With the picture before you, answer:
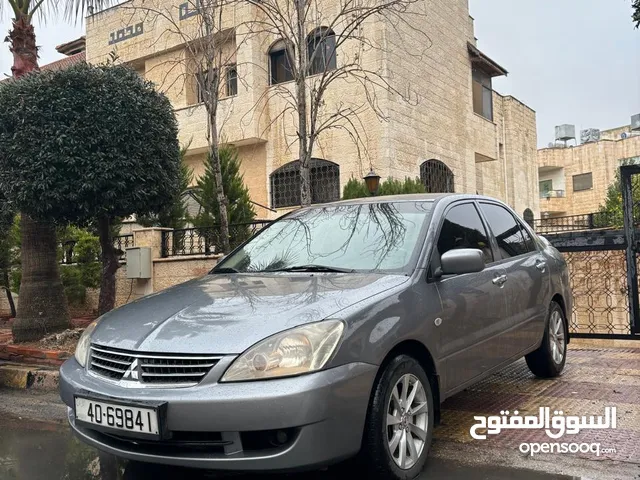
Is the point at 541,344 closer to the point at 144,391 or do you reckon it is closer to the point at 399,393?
the point at 399,393

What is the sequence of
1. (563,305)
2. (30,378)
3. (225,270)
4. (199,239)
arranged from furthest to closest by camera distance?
(199,239), (30,378), (563,305), (225,270)

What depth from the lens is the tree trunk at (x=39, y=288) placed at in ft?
25.0

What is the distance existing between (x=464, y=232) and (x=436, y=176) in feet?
47.3

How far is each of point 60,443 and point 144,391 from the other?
6.08 ft

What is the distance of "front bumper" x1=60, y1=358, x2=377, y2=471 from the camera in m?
2.66

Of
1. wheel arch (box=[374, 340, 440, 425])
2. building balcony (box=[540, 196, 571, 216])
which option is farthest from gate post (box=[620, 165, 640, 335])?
building balcony (box=[540, 196, 571, 216])

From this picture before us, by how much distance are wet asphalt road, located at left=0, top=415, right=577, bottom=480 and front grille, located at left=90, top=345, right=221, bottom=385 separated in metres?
0.86

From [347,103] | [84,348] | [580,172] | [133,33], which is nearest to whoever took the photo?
[84,348]

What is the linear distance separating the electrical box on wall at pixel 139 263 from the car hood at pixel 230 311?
302 inches

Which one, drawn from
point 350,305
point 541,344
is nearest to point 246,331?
point 350,305

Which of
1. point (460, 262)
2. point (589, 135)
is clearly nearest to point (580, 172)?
point (589, 135)

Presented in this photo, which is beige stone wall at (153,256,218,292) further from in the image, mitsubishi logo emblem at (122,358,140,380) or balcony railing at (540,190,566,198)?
balcony railing at (540,190,566,198)

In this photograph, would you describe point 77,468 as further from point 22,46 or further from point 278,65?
point 278,65

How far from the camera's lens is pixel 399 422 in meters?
3.16
